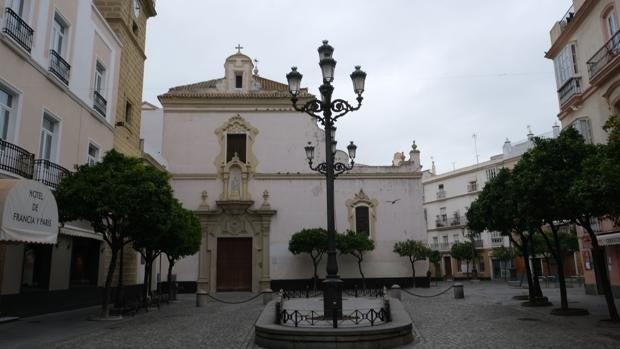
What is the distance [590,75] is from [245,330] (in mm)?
14558

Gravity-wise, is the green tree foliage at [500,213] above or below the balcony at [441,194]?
below

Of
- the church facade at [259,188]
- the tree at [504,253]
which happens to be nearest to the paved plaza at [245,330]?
the church facade at [259,188]

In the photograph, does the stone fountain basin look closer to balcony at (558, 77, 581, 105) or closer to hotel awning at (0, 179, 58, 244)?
hotel awning at (0, 179, 58, 244)

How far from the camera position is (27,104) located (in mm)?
13062

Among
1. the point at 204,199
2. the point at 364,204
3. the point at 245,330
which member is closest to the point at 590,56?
the point at 364,204

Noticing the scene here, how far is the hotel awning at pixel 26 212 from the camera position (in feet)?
31.8

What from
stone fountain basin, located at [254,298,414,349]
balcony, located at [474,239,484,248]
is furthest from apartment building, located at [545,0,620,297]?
balcony, located at [474,239,484,248]

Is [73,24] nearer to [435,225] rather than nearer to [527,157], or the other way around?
[527,157]

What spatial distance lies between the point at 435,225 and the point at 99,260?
4174 cm

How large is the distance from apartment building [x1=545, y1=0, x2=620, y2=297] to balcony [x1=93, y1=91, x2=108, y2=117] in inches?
671

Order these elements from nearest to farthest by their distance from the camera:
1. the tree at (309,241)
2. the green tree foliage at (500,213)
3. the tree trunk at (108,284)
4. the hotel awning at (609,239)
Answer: the tree trunk at (108,284)
the green tree foliage at (500,213)
the hotel awning at (609,239)
the tree at (309,241)

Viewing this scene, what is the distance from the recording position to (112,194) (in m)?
12.4

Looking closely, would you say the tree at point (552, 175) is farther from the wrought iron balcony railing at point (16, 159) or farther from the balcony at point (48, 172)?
the wrought iron balcony railing at point (16, 159)

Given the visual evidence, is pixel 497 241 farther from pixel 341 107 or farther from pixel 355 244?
pixel 341 107
